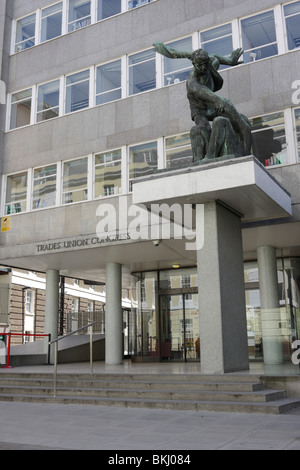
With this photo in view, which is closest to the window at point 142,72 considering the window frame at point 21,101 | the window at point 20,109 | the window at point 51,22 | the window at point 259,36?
the window at point 259,36

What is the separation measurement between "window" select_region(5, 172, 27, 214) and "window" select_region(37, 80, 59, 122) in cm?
238

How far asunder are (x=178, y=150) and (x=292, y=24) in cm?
495

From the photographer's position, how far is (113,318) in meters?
18.1

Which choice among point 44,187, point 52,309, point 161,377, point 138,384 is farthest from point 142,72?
point 138,384

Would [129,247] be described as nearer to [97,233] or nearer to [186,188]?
[97,233]

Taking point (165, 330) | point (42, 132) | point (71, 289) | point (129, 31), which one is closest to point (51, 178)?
point (42, 132)

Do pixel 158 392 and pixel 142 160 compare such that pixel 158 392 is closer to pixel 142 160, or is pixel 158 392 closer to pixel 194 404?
pixel 194 404

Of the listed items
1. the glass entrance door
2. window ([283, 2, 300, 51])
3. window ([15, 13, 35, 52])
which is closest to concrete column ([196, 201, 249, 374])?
window ([283, 2, 300, 51])

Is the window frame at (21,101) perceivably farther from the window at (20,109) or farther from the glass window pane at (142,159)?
the glass window pane at (142,159)

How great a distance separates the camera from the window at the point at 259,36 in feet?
50.0

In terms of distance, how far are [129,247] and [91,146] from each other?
13.2 ft

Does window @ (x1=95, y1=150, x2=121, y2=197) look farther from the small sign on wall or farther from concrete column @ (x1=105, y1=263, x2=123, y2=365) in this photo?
the small sign on wall

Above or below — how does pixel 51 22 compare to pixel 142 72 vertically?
above

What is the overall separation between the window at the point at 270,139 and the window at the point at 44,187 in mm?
7481
